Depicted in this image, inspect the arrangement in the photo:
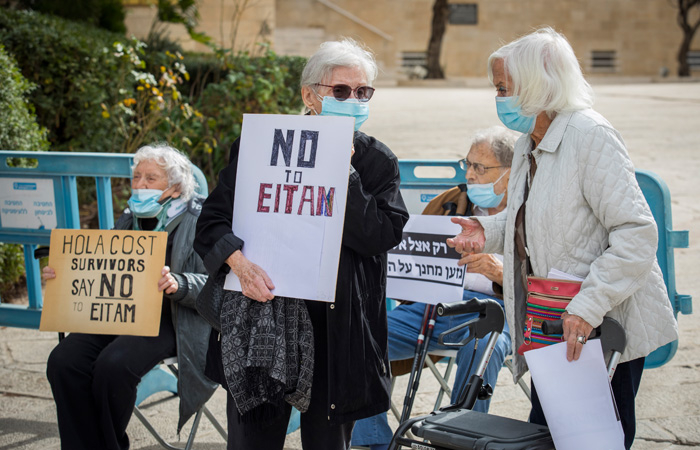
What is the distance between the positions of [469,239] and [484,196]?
3.07ft

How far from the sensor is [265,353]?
2.53m

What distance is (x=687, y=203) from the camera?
8.59 meters

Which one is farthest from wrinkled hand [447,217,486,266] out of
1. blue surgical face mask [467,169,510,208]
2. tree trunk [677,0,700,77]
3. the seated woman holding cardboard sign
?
tree trunk [677,0,700,77]

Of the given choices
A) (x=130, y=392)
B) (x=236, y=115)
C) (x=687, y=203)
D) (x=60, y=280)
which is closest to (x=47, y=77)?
(x=236, y=115)

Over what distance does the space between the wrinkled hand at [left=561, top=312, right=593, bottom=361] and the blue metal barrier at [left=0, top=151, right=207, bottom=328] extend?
299 centimetres

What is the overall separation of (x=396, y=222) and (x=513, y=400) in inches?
86.3

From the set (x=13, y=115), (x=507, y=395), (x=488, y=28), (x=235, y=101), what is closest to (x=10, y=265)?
(x=13, y=115)

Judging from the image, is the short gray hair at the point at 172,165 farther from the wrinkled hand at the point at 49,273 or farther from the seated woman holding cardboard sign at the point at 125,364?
the wrinkled hand at the point at 49,273

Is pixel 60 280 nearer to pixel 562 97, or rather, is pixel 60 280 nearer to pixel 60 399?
pixel 60 399

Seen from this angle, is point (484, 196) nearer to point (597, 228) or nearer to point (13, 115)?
point (597, 228)

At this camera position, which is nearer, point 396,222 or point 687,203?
point 396,222

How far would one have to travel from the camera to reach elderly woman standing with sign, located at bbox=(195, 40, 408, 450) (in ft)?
8.42

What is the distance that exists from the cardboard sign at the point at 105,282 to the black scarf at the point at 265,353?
1011 mm

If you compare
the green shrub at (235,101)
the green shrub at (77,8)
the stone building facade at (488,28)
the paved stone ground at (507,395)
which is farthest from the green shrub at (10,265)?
the stone building facade at (488,28)
